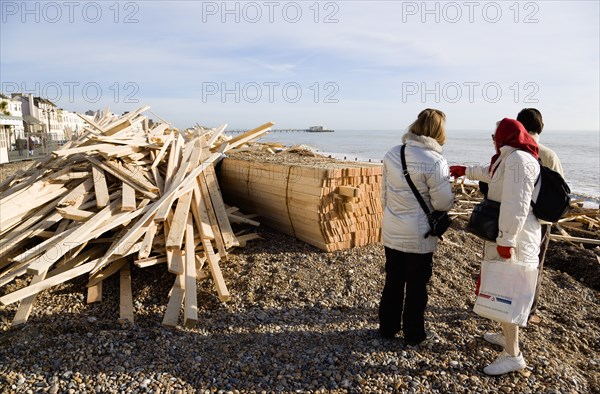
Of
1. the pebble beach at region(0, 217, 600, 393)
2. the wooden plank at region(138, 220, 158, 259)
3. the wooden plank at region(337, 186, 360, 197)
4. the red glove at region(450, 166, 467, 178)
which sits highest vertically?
the red glove at region(450, 166, 467, 178)

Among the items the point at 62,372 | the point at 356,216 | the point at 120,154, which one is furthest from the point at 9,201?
the point at 356,216

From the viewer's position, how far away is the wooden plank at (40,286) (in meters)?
4.19

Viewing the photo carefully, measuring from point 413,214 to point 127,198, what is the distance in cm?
386

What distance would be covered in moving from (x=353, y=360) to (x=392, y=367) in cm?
34

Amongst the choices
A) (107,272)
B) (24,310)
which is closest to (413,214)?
(107,272)

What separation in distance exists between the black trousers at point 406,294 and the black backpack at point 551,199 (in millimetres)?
950

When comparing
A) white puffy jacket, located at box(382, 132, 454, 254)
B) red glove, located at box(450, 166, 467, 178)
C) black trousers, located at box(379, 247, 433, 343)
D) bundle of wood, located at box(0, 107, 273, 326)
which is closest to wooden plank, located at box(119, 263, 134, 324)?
bundle of wood, located at box(0, 107, 273, 326)

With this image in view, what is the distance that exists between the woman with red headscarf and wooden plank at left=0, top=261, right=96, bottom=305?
4.26 metres

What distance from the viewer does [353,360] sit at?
3598 mm

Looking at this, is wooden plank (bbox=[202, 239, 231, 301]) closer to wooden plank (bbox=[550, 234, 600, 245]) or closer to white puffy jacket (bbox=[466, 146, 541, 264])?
white puffy jacket (bbox=[466, 146, 541, 264])

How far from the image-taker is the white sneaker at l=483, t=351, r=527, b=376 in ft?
11.2

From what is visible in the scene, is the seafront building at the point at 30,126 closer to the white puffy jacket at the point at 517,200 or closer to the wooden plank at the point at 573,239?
the white puffy jacket at the point at 517,200

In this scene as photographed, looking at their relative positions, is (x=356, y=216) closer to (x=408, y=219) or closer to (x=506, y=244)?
(x=408, y=219)

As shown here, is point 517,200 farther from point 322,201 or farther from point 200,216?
point 200,216
